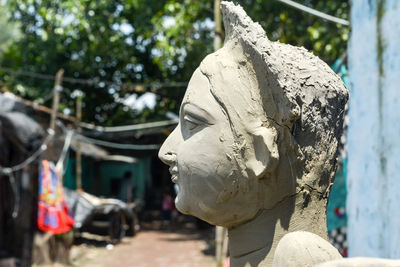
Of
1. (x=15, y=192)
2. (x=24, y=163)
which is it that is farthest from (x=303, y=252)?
(x=15, y=192)

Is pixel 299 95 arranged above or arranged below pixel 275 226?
above

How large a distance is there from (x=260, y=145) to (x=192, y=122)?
237 mm

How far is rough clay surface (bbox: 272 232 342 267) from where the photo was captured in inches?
54.2

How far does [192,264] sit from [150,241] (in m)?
3.00

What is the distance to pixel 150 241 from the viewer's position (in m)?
12.1

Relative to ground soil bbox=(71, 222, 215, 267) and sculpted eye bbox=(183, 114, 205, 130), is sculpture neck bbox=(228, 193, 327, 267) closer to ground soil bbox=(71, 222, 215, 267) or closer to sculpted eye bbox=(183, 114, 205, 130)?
sculpted eye bbox=(183, 114, 205, 130)

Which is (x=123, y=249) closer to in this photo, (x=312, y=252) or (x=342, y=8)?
(x=342, y=8)

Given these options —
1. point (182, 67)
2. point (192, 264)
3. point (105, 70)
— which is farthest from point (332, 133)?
point (105, 70)

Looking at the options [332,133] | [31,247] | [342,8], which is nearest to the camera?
[332,133]

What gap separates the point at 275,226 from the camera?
160cm

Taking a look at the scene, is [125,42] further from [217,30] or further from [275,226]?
[275,226]

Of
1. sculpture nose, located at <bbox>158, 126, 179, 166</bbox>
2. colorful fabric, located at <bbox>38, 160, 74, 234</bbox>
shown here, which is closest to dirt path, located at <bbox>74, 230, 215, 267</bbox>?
colorful fabric, located at <bbox>38, 160, 74, 234</bbox>

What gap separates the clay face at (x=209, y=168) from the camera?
158 cm

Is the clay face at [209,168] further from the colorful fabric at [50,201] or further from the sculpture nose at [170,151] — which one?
the colorful fabric at [50,201]
